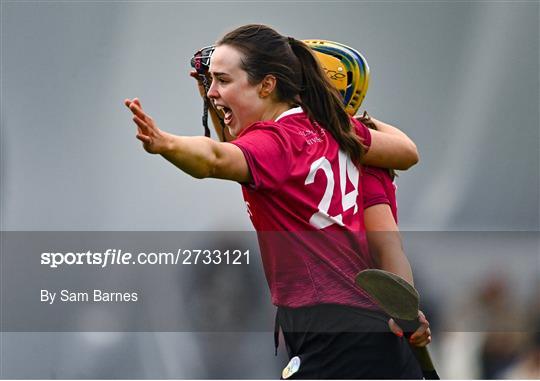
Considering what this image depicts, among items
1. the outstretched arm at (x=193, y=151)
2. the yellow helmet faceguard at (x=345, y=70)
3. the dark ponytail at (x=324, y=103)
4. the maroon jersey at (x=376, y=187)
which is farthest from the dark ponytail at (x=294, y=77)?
the outstretched arm at (x=193, y=151)

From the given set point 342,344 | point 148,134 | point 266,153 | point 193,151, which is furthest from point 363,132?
point 148,134

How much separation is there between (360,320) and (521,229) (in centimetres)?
278

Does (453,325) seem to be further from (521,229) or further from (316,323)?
(316,323)

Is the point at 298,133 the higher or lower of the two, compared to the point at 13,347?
higher

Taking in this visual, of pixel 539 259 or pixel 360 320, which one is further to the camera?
pixel 539 259

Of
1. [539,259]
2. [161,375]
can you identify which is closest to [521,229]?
[539,259]

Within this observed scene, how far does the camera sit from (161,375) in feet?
17.1

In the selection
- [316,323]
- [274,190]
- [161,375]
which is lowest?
[161,375]

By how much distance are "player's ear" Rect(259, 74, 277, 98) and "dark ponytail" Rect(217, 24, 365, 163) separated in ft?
0.04

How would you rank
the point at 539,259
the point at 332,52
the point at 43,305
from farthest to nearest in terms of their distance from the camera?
1. the point at 539,259
2. the point at 43,305
3. the point at 332,52

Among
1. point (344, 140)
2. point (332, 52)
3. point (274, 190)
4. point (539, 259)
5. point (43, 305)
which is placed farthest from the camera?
point (539, 259)

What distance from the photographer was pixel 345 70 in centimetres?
371

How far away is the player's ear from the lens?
3320mm

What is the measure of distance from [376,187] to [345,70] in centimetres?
46
